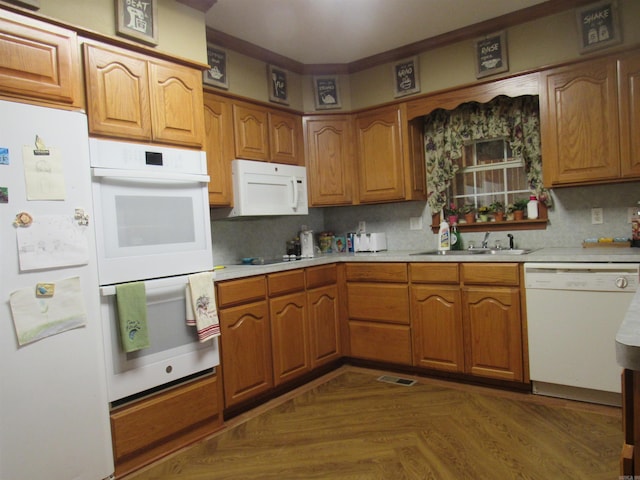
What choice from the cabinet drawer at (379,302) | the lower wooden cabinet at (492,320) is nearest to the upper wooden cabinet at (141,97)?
the cabinet drawer at (379,302)

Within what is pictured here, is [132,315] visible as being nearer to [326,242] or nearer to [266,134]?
[266,134]

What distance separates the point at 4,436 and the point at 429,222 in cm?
308

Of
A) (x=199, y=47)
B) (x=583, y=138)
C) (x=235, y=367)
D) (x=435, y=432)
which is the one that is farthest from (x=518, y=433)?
(x=199, y=47)

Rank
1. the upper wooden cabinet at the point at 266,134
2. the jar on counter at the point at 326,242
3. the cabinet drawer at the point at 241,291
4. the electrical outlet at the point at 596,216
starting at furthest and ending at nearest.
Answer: the jar on counter at the point at 326,242 → the upper wooden cabinet at the point at 266,134 → the electrical outlet at the point at 596,216 → the cabinet drawer at the point at 241,291

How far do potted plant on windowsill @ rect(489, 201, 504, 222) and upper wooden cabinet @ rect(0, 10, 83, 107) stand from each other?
9.32 ft

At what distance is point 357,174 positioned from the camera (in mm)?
3816

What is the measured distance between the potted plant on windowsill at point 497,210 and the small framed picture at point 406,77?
Result: 106cm

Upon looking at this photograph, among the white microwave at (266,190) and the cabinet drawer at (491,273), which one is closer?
the cabinet drawer at (491,273)

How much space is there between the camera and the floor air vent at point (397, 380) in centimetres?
311

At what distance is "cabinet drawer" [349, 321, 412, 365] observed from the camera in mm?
3254

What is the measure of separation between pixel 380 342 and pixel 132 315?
1.87 meters

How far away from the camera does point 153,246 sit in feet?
7.36

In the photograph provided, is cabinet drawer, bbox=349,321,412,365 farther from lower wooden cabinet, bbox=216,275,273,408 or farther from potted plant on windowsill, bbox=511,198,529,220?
potted plant on windowsill, bbox=511,198,529,220

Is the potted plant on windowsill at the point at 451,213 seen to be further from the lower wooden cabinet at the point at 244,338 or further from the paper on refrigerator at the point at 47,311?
the paper on refrigerator at the point at 47,311
